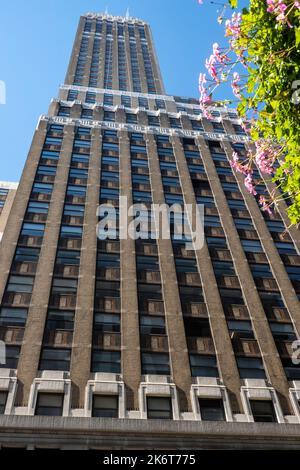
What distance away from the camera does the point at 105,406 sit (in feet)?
71.9

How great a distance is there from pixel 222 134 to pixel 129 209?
66.1 feet

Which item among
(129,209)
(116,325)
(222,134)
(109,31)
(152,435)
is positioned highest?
(109,31)

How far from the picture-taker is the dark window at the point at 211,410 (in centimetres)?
2217

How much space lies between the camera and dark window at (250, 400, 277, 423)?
885 inches

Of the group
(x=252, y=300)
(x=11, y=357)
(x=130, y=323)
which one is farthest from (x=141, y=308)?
(x=11, y=357)

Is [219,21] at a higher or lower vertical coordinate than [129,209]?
lower

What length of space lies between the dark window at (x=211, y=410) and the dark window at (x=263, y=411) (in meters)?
1.67

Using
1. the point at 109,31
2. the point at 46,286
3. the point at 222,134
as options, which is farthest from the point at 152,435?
the point at 109,31

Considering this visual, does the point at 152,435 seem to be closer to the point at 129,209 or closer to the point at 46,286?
the point at 46,286

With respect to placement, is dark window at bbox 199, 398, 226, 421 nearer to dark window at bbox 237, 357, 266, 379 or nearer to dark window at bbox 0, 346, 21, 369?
dark window at bbox 237, 357, 266, 379

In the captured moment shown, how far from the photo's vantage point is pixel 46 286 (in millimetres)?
27703

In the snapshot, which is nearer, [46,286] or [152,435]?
[152,435]

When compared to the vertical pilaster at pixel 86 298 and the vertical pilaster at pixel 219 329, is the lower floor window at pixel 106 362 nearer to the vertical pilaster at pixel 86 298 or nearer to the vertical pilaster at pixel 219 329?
the vertical pilaster at pixel 86 298
